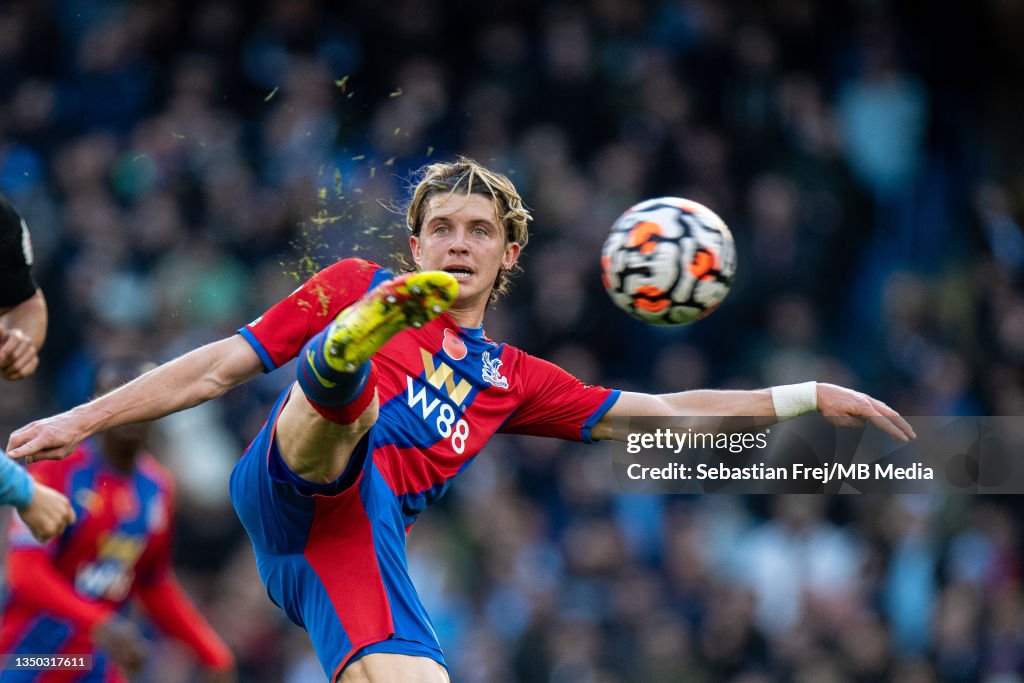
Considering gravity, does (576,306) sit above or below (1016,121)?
below

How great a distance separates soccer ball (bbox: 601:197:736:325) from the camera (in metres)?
5.31

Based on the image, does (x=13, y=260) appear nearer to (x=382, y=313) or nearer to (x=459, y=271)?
(x=459, y=271)

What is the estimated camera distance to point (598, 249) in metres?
10.5

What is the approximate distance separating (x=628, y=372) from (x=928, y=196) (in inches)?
132

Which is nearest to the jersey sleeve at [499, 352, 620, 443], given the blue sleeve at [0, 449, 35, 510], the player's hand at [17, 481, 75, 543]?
the player's hand at [17, 481, 75, 543]

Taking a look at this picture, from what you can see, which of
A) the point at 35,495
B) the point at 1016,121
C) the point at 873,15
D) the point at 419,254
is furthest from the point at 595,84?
the point at 35,495

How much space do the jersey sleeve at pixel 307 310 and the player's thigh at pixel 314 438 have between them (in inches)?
12.0

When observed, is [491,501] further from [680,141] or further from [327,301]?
[327,301]

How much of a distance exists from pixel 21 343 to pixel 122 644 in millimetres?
2012

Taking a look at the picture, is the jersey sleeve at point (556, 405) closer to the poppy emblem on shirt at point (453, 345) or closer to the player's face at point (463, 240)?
the poppy emblem on shirt at point (453, 345)

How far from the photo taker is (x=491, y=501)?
979cm

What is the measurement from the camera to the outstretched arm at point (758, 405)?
5504 millimetres

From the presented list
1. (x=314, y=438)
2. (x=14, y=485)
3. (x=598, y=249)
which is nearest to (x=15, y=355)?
(x=14, y=485)

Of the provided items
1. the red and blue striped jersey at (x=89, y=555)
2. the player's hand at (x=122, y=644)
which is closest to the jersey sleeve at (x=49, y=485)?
the red and blue striped jersey at (x=89, y=555)
